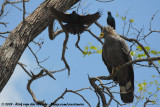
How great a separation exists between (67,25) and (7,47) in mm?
1394

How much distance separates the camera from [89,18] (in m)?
3.80

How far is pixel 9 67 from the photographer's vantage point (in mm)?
2641

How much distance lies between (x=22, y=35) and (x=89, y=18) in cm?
134

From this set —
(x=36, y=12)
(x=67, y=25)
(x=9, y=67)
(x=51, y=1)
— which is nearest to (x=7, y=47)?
(x=9, y=67)

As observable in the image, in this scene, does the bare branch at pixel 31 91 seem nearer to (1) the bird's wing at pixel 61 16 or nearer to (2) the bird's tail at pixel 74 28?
(1) the bird's wing at pixel 61 16

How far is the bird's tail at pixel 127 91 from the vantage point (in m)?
4.07

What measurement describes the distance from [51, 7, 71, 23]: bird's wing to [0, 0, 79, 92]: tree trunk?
0.06 meters

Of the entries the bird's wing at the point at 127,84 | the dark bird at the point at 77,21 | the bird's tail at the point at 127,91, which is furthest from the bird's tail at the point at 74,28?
the bird's tail at the point at 127,91

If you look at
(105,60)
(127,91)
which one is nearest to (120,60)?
(105,60)

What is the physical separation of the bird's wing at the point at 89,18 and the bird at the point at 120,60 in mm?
608

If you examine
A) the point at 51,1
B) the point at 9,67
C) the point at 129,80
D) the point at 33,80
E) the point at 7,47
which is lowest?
the point at 129,80

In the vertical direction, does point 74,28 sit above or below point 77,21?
below

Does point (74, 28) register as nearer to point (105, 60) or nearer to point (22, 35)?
point (105, 60)

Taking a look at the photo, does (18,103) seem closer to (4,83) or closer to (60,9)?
(4,83)
